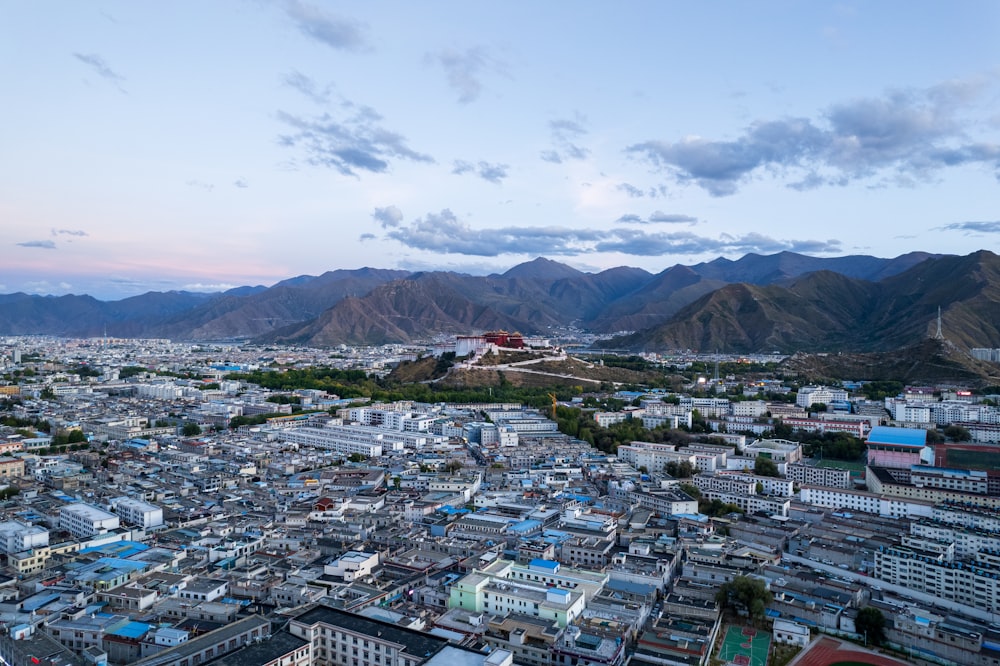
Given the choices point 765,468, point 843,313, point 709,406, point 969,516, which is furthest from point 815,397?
point 843,313

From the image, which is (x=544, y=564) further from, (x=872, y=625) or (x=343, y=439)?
(x=343, y=439)

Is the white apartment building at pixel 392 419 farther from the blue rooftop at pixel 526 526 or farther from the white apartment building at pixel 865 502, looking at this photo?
the white apartment building at pixel 865 502

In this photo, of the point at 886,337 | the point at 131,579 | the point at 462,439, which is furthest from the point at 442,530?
the point at 886,337

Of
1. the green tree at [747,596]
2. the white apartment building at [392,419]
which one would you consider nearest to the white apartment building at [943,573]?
the green tree at [747,596]

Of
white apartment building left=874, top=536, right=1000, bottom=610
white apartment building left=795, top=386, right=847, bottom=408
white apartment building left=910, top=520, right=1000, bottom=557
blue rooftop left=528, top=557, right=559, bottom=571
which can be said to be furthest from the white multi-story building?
white apartment building left=795, top=386, right=847, bottom=408

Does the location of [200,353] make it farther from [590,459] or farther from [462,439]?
[590,459]

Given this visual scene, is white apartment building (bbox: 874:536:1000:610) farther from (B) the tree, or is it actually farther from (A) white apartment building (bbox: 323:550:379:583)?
(A) white apartment building (bbox: 323:550:379:583)

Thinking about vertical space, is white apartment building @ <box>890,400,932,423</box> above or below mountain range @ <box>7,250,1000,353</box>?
below
